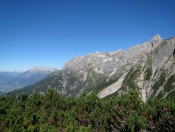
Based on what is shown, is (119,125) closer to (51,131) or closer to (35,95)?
(51,131)

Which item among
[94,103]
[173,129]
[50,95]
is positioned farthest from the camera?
[50,95]

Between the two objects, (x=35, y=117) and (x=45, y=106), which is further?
(x=45, y=106)

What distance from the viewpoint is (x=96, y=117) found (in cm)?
8762

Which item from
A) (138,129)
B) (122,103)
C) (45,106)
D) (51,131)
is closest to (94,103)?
(122,103)

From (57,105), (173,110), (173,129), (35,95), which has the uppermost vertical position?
(35,95)

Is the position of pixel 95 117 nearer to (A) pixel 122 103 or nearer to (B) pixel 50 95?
(A) pixel 122 103

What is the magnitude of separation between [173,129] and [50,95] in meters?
73.7

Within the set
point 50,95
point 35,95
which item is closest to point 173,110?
point 50,95

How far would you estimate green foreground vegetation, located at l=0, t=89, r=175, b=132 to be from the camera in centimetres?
6988

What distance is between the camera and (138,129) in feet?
232

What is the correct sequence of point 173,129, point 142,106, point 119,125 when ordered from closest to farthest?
point 173,129, point 119,125, point 142,106

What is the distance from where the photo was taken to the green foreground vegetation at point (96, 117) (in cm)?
6988

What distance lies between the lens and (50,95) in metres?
127

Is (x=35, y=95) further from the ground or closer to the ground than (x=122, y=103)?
further from the ground
